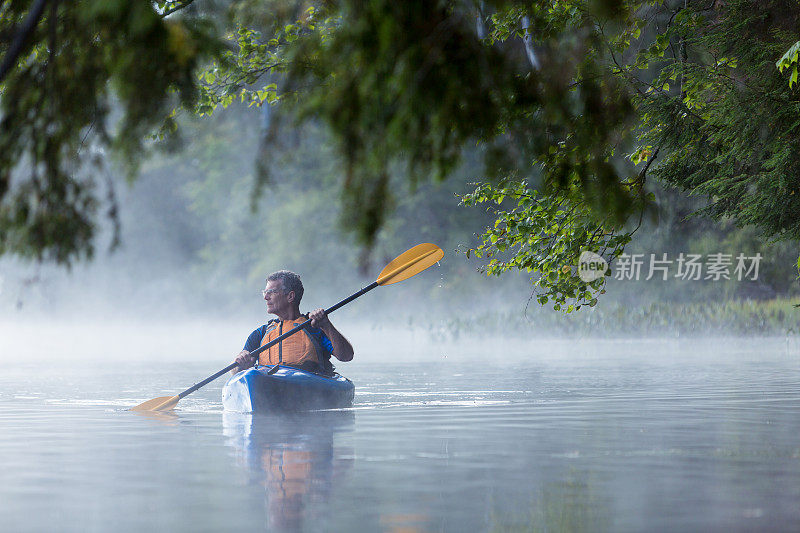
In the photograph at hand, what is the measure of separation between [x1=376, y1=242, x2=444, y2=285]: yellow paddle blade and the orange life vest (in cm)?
88

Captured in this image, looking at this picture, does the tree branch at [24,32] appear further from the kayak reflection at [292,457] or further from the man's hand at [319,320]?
the man's hand at [319,320]

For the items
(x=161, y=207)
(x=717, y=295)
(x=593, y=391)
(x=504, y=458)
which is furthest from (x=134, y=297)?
(x=504, y=458)

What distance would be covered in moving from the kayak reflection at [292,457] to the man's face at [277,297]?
1.00 meters

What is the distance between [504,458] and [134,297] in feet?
172

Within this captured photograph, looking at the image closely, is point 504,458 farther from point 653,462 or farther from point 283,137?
point 283,137

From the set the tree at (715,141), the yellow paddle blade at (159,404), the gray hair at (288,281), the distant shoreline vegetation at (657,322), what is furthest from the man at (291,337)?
the distant shoreline vegetation at (657,322)

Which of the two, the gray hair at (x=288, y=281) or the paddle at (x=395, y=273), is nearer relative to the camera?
the gray hair at (x=288, y=281)

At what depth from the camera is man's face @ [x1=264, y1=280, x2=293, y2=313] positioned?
37.4 feet

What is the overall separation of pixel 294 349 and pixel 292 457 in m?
3.92

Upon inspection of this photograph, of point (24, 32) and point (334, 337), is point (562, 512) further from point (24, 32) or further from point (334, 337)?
point (334, 337)

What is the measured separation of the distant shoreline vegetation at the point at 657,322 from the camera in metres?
27.1

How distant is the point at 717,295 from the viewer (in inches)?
1266

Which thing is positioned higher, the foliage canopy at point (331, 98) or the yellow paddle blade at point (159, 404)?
the foliage canopy at point (331, 98)

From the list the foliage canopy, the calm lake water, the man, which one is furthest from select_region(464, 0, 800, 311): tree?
the foliage canopy
